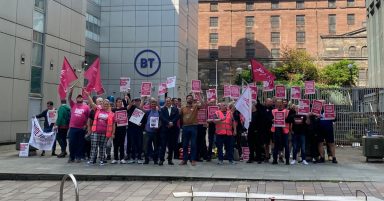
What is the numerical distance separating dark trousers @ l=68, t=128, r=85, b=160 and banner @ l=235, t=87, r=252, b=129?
5.08 metres

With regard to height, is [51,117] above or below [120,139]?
above

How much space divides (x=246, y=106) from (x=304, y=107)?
79.0 inches

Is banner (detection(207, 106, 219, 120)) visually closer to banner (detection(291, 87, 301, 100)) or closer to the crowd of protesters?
the crowd of protesters

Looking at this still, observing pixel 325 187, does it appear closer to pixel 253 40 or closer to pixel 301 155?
pixel 301 155

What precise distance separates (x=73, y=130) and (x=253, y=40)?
8967 centimetres

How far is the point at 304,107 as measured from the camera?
1374 centimetres

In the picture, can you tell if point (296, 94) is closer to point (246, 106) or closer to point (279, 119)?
point (279, 119)

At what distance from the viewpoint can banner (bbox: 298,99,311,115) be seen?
1367 cm

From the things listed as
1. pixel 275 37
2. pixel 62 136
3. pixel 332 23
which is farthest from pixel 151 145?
pixel 332 23

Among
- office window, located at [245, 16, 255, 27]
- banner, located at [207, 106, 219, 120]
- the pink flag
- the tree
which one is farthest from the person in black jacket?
office window, located at [245, 16, 255, 27]

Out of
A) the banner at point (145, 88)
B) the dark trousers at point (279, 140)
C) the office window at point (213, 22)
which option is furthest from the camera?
the office window at point (213, 22)

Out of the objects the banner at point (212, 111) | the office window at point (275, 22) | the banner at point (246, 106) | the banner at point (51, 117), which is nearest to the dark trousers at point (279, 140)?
the banner at point (246, 106)

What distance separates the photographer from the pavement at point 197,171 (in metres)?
10.8

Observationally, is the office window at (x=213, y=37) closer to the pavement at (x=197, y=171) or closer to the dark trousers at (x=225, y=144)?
the pavement at (x=197, y=171)
